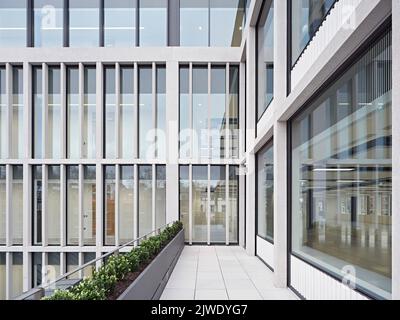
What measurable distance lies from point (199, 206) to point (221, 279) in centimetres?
544

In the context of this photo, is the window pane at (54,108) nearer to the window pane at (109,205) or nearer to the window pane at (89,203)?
the window pane at (89,203)

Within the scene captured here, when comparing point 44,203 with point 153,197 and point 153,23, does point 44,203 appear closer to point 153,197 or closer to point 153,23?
point 153,197

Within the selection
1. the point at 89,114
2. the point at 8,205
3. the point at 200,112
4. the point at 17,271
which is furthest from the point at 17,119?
the point at 200,112

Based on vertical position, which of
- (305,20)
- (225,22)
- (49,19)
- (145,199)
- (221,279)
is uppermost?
(49,19)

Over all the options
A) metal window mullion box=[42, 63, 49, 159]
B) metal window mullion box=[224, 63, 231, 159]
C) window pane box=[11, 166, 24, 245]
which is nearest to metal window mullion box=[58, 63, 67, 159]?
metal window mullion box=[42, 63, 49, 159]

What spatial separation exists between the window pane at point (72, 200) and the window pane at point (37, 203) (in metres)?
0.95

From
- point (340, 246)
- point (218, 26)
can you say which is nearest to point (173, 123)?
point (218, 26)

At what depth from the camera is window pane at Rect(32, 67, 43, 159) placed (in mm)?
12791

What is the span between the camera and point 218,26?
1288 cm

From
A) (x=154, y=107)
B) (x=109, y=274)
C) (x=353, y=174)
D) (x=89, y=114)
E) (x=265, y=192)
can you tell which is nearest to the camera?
(x=353, y=174)

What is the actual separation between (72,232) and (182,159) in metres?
4.53

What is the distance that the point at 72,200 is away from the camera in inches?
502
